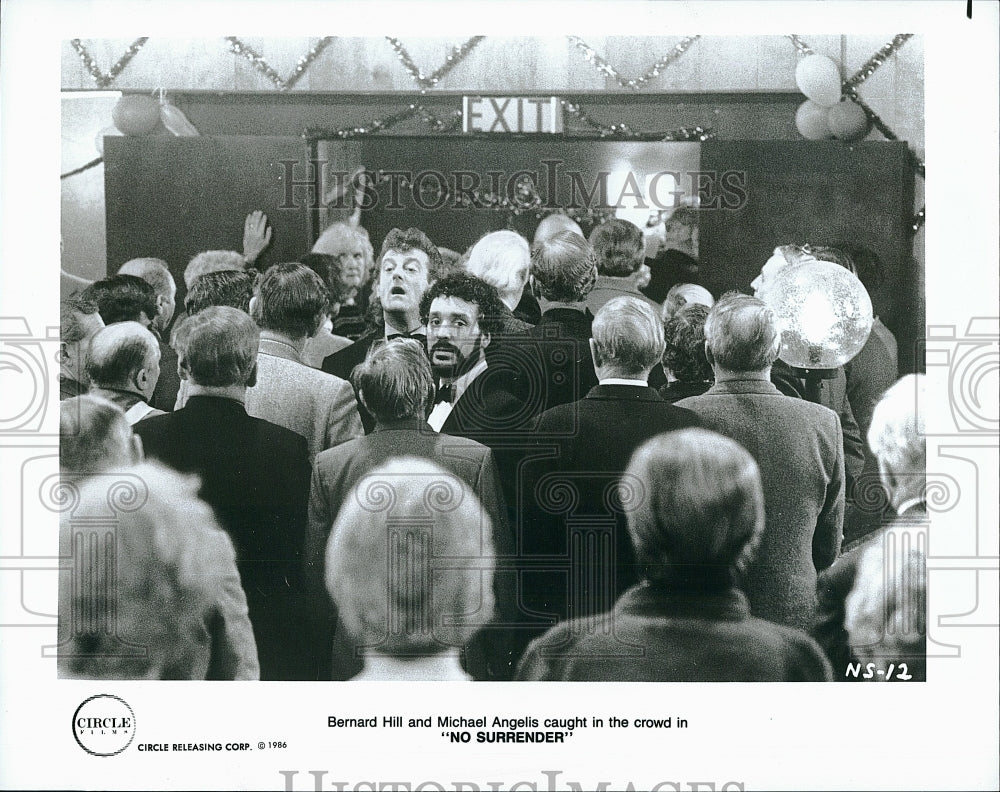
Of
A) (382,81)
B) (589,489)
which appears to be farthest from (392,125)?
(589,489)

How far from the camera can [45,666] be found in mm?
2627

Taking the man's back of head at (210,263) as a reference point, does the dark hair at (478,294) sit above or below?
below

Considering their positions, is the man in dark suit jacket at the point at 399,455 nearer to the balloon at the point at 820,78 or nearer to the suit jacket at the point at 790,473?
the suit jacket at the point at 790,473

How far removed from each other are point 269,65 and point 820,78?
3.99 ft

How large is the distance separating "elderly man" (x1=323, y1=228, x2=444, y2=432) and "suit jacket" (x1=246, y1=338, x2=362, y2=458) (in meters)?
0.03

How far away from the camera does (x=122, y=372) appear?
2641 mm

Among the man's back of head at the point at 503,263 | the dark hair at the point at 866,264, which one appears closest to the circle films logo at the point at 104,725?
the man's back of head at the point at 503,263

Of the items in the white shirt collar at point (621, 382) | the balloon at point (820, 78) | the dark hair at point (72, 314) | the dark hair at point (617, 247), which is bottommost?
the white shirt collar at point (621, 382)

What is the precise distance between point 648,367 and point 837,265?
48 centimetres

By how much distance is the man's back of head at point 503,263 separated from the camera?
2631 mm

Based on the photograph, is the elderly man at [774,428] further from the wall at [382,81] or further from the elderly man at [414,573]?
the elderly man at [414,573]

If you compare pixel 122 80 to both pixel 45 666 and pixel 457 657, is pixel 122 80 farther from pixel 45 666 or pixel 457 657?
pixel 457 657

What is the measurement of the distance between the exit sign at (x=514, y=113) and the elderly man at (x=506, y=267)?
24 centimetres

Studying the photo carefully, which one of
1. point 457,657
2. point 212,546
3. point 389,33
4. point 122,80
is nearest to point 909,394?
point 457,657
